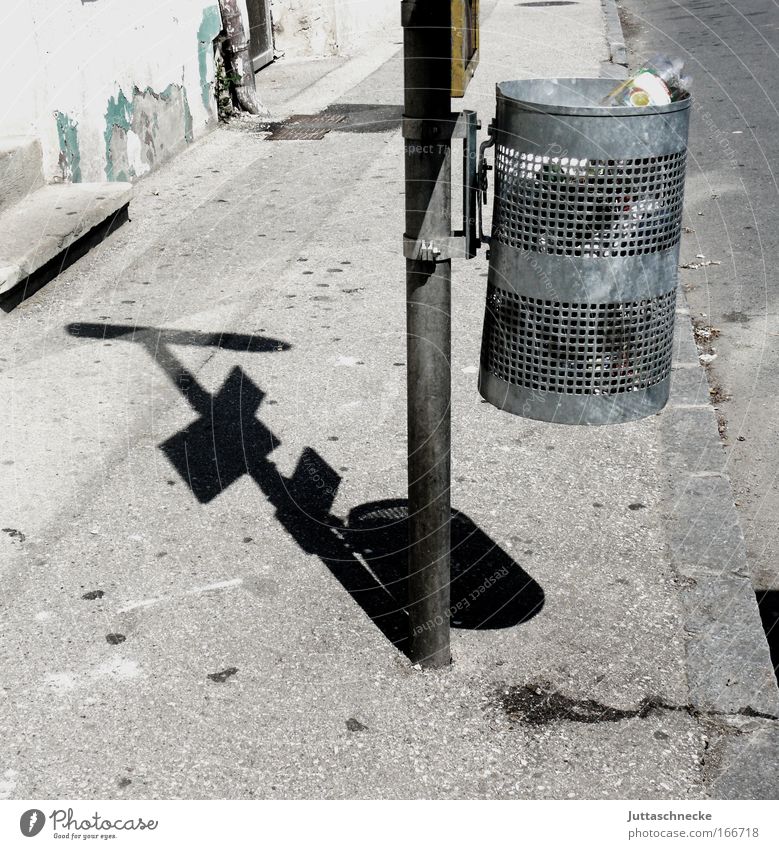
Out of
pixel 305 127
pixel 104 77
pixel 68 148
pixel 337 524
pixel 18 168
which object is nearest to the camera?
pixel 337 524

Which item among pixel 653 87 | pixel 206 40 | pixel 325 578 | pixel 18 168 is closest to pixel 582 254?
pixel 653 87

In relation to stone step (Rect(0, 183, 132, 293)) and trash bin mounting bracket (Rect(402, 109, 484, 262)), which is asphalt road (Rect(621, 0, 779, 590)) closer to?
trash bin mounting bracket (Rect(402, 109, 484, 262))

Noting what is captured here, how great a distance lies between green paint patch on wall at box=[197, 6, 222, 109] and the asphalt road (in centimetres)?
435

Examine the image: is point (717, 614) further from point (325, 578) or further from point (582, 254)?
point (582, 254)

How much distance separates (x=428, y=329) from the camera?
300 centimetres

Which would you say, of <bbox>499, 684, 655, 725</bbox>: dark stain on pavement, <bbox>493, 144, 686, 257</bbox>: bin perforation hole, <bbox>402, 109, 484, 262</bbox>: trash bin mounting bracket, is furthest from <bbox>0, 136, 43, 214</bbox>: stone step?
<bbox>499, 684, 655, 725</bbox>: dark stain on pavement

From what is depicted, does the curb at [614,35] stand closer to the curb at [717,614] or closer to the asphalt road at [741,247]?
the asphalt road at [741,247]

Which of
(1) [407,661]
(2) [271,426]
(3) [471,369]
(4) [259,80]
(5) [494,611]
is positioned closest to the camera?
(1) [407,661]

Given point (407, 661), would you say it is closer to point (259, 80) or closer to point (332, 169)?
point (332, 169)

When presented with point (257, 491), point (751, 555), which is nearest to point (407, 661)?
point (257, 491)

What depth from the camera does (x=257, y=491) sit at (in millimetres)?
4398

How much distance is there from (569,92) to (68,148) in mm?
5437

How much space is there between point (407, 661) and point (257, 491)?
4.06 ft

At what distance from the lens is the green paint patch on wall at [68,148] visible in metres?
7.73
